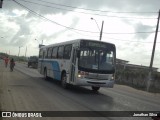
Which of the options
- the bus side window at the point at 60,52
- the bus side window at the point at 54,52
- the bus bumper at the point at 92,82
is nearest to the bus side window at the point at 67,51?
the bus side window at the point at 60,52

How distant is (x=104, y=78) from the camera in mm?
18453

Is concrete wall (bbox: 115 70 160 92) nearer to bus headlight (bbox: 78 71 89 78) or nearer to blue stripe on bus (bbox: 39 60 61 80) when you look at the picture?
blue stripe on bus (bbox: 39 60 61 80)

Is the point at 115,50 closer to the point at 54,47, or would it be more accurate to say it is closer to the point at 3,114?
the point at 54,47

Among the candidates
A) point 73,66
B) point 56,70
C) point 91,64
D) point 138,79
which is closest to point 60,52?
point 56,70

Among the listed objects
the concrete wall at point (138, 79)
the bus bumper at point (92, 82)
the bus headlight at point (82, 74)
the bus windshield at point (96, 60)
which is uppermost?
the bus windshield at point (96, 60)

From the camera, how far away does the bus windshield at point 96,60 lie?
18219mm

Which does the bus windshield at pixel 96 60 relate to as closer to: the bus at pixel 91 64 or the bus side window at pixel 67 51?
the bus at pixel 91 64

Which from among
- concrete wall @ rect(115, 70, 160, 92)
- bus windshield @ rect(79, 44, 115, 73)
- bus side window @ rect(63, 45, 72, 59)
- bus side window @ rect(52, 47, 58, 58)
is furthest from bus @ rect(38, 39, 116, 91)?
concrete wall @ rect(115, 70, 160, 92)

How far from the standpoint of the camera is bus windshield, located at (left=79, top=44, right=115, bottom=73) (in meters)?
18.2

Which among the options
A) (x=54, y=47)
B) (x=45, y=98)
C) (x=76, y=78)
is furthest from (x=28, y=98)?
(x=54, y=47)

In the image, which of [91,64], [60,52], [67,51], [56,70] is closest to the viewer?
[91,64]

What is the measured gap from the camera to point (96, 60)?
1833 cm

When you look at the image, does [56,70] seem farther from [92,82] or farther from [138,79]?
[138,79]

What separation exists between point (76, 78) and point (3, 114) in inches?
322
